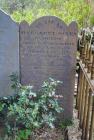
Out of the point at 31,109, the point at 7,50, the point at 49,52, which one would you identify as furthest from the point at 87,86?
the point at 7,50

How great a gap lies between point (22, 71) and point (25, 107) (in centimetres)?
68

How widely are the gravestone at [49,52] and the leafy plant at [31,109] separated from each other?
19 cm

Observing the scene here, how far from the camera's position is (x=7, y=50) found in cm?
388

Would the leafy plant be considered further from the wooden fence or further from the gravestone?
the wooden fence

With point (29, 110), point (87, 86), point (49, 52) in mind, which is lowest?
point (29, 110)

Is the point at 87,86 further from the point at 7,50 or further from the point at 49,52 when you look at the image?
the point at 7,50

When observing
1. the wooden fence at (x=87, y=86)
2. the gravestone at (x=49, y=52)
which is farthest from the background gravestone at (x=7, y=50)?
the wooden fence at (x=87, y=86)

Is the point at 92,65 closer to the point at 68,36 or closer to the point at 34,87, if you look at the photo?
the point at 68,36

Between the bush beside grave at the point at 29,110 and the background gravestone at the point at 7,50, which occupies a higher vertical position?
the background gravestone at the point at 7,50

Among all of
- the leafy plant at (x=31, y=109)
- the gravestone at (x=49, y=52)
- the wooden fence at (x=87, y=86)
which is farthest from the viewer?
the gravestone at (x=49, y=52)

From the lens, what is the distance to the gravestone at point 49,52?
3.77 meters

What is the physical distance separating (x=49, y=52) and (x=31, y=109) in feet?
2.90

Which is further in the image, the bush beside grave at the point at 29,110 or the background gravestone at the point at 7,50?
the background gravestone at the point at 7,50

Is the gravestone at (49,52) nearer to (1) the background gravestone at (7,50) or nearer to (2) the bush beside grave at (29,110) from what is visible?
(1) the background gravestone at (7,50)
